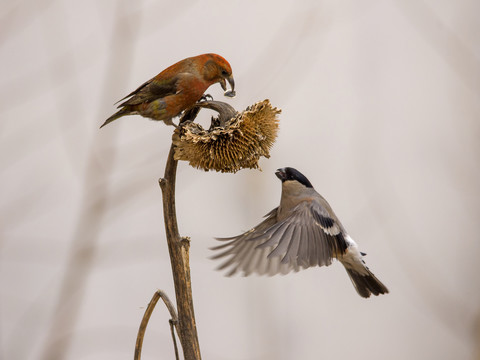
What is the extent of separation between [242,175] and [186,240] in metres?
0.80

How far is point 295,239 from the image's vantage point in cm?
77

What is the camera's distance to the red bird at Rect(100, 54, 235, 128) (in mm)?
659

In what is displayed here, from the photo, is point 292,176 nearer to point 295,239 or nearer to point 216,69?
point 295,239

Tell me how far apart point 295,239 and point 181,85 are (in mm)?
272

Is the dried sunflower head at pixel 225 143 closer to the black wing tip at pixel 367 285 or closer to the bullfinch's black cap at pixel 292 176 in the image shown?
the bullfinch's black cap at pixel 292 176

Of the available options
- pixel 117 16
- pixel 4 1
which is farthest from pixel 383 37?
pixel 4 1

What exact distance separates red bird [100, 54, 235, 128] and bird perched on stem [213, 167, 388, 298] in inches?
8.2

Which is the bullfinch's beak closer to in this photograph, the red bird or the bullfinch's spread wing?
the bullfinch's spread wing

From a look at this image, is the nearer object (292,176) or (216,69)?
(216,69)

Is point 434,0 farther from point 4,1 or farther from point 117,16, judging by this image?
point 4,1

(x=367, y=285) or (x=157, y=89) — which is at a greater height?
(x=157, y=89)

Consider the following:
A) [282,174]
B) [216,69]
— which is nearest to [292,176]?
[282,174]

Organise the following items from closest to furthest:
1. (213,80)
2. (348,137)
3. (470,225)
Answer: (213,80) < (348,137) < (470,225)

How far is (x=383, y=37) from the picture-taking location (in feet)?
5.05
